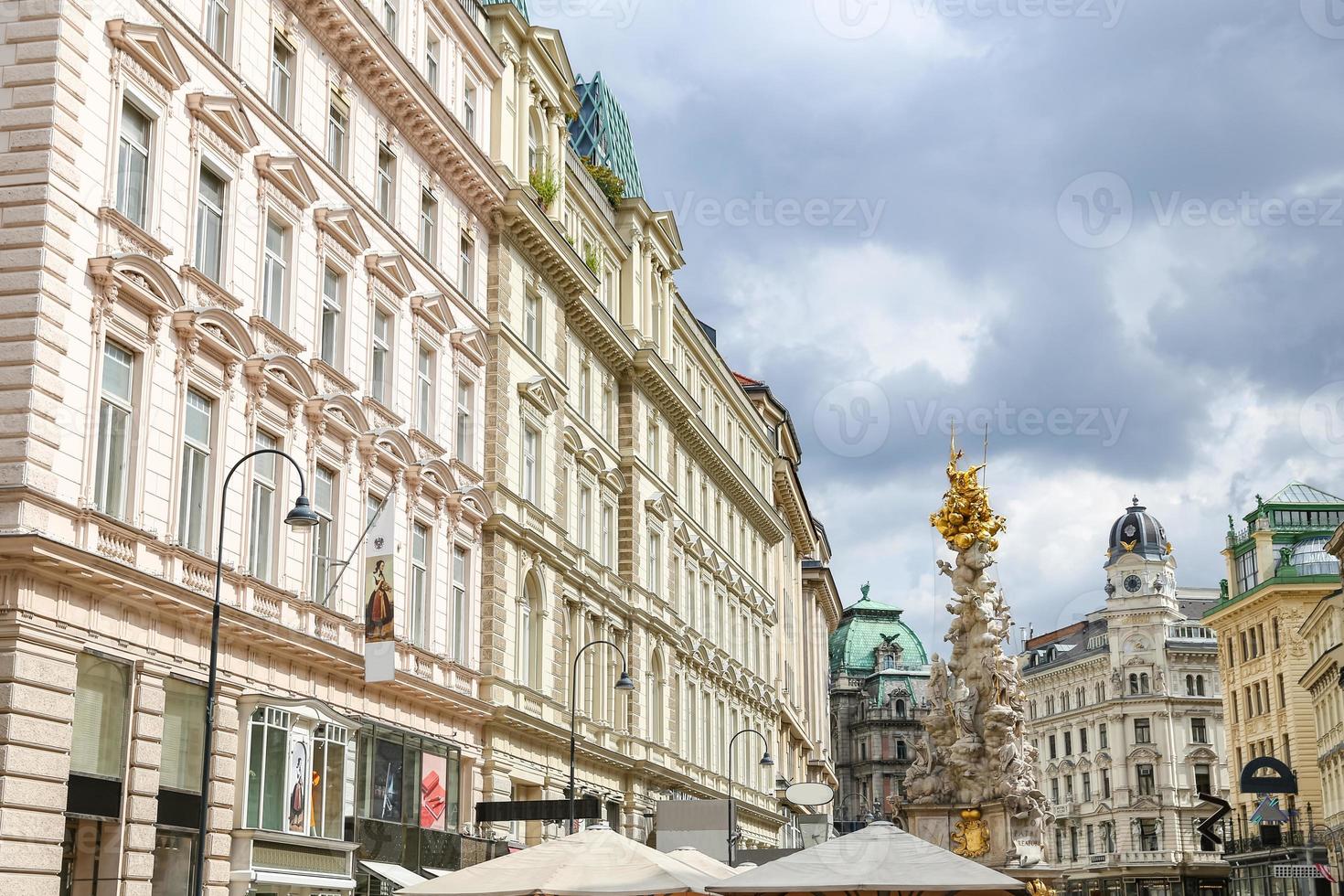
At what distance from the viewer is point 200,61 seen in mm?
28641

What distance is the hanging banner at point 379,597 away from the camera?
31.1 m

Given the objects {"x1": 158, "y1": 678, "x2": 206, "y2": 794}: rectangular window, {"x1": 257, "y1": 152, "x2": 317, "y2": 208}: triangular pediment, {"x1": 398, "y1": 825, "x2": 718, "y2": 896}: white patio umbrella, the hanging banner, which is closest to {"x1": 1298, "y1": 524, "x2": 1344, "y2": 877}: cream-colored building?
the hanging banner

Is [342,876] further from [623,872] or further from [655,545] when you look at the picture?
[655,545]

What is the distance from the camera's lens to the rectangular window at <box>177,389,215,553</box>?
27.2 metres

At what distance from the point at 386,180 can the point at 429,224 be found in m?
2.58

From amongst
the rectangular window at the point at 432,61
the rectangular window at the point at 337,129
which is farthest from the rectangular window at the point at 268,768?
the rectangular window at the point at 432,61

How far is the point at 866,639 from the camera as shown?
7293 inches

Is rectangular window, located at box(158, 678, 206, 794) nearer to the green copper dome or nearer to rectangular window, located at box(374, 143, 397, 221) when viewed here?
rectangular window, located at box(374, 143, 397, 221)

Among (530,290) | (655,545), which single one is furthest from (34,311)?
(655,545)

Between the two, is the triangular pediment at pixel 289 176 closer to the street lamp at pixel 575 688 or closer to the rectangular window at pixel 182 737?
the rectangular window at pixel 182 737

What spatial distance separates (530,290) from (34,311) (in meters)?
23.6

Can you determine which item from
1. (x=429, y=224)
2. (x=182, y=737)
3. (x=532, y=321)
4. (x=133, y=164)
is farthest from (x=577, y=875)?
(x=532, y=321)

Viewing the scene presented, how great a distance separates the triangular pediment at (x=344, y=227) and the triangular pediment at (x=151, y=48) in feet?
18.7

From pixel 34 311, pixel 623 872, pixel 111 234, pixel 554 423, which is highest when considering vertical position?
pixel 554 423
